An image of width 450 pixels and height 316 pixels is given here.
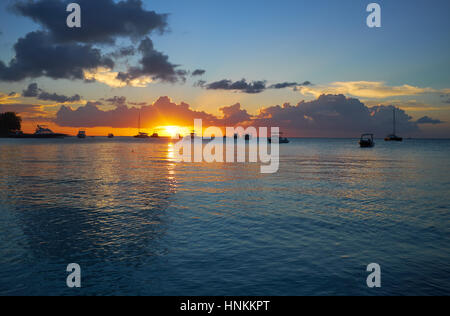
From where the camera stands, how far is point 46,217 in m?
19.0

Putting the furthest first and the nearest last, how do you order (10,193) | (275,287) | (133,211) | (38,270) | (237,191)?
1. (237,191)
2. (10,193)
3. (133,211)
4. (38,270)
5. (275,287)

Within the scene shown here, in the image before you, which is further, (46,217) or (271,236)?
(46,217)

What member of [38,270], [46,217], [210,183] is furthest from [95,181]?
[38,270]

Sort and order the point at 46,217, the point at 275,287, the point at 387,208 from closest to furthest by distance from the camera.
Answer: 1. the point at 275,287
2. the point at 46,217
3. the point at 387,208

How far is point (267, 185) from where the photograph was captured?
33906mm

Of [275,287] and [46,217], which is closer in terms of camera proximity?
[275,287]

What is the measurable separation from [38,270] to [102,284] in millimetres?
3075

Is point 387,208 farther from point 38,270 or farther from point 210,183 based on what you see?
point 38,270

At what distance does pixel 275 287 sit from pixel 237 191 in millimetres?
19981

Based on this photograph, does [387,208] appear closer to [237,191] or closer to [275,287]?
[237,191]

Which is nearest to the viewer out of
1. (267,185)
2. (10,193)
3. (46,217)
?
(46,217)
